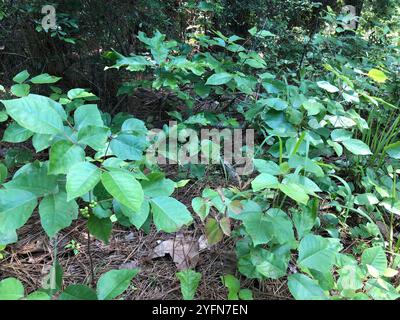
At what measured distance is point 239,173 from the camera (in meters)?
1.82

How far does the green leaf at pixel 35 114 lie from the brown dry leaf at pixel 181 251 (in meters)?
0.77

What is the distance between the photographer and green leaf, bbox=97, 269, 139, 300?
87cm

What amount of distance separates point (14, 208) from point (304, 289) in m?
0.83

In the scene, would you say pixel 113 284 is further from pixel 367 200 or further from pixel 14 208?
pixel 367 200

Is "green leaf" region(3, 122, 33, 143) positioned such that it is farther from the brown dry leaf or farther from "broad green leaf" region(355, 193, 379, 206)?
"broad green leaf" region(355, 193, 379, 206)

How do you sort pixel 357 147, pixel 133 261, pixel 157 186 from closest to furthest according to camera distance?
pixel 157 186, pixel 133 261, pixel 357 147

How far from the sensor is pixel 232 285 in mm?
1191

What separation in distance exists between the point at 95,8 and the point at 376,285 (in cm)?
213

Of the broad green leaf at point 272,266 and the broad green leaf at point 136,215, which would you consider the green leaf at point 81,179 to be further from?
the broad green leaf at point 272,266

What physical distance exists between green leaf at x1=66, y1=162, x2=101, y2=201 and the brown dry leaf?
0.73 m

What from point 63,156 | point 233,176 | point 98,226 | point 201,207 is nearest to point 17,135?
point 63,156

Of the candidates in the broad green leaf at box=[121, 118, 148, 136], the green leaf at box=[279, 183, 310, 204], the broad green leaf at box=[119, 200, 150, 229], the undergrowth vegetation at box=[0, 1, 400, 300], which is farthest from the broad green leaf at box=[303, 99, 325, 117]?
the broad green leaf at box=[119, 200, 150, 229]
